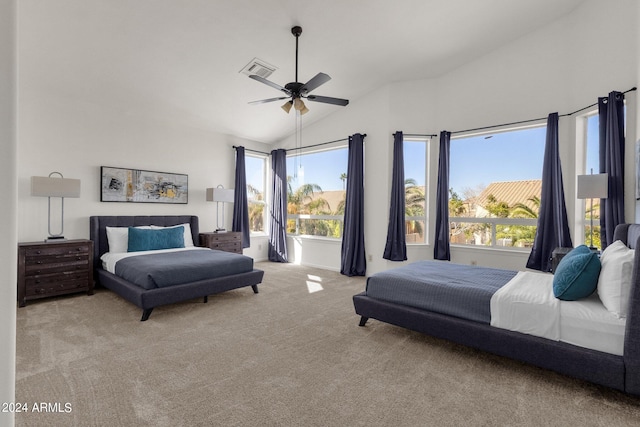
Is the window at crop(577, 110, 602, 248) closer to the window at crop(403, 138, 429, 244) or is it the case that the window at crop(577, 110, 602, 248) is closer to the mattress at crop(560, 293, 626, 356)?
the window at crop(403, 138, 429, 244)

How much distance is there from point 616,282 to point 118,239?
5.66m

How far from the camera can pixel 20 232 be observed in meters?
3.98

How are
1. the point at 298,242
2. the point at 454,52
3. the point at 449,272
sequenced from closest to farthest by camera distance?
1. the point at 449,272
2. the point at 454,52
3. the point at 298,242

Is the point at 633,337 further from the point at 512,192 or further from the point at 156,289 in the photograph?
the point at 156,289

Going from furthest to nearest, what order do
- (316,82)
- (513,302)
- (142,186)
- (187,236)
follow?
(187,236) → (142,186) → (316,82) → (513,302)

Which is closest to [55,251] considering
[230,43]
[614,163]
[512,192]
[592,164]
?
[230,43]

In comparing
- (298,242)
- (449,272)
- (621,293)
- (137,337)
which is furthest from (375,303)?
(298,242)

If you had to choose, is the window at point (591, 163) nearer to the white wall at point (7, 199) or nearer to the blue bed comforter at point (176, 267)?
Answer: the blue bed comforter at point (176, 267)

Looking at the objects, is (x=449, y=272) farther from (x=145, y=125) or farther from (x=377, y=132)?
(x=145, y=125)

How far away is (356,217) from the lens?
5.57 metres

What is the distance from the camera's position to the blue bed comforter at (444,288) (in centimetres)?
248

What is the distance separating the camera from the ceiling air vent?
4.25 metres

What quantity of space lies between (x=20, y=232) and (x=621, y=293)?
6.23m

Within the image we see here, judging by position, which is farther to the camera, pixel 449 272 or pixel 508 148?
pixel 508 148
